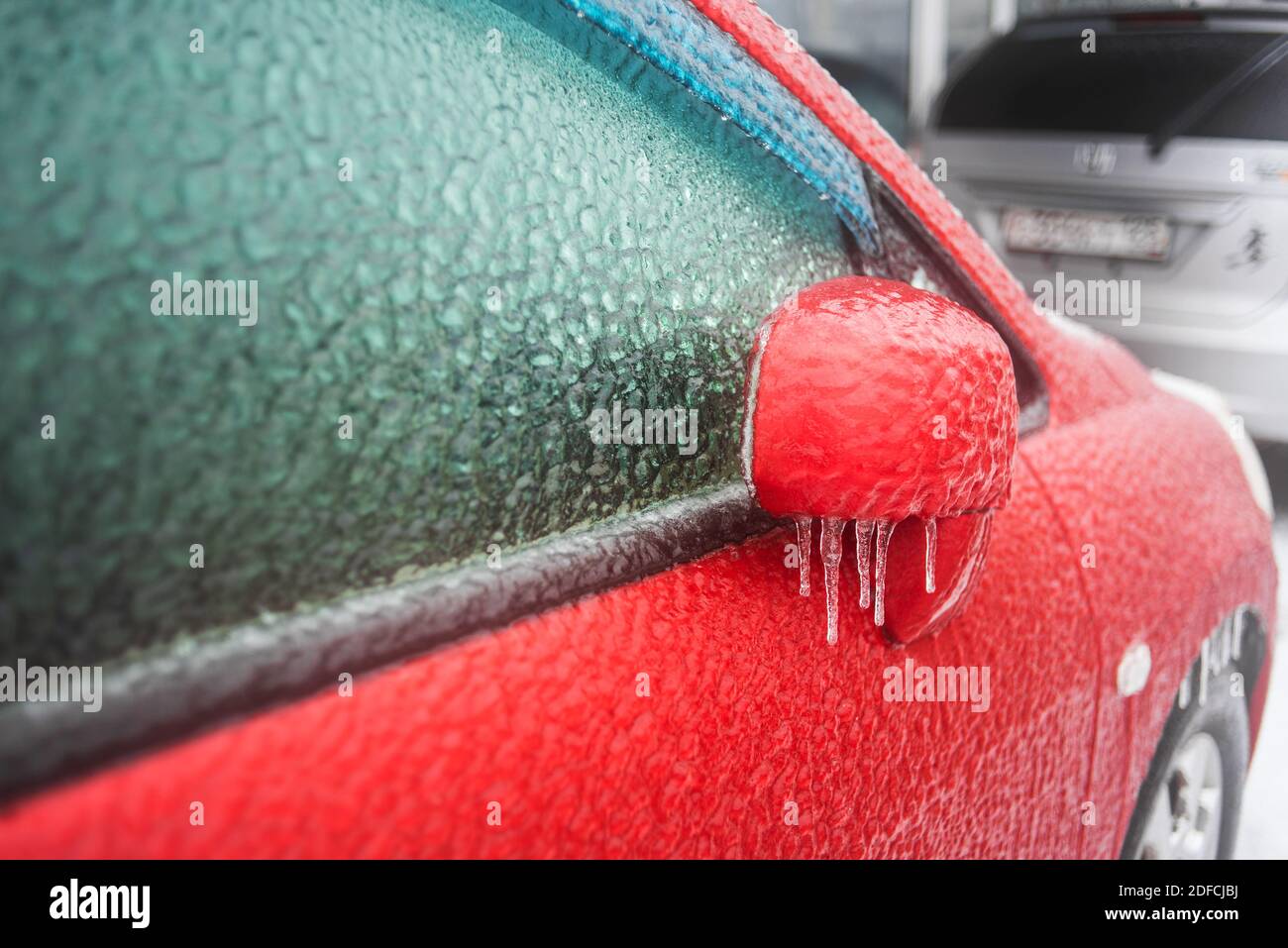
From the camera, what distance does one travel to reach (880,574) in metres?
0.91

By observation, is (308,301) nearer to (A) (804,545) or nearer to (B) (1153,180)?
(A) (804,545)

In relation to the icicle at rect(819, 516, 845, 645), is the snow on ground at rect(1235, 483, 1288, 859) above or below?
below

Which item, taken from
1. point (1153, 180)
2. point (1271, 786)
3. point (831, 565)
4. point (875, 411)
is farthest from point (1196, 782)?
point (1153, 180)

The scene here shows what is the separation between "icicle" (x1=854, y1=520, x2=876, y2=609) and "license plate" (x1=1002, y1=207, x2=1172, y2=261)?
337 centimetres

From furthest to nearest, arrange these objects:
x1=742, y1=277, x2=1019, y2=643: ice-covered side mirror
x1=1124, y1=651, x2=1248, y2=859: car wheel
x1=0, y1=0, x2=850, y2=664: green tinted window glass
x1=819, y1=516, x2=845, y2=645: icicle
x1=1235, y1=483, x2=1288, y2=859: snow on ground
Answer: x1=1235, y1=483, x2=1288, y2=859: snow on ground < x1=1124, y1=651, x2=1248, y2=859: car wheel < x1=819, y1=516, x2=845, y2=645: icicle < x1=742, y1=277, x2=1019, y2=643: ice-covered side mirror < x1=0, y1=0, x2=850, y2=664: green tinted window glass

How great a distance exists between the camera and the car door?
0.57 metres

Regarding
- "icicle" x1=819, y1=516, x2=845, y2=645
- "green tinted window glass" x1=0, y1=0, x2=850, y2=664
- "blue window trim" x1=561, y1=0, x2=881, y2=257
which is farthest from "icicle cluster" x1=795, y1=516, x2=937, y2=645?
"blue window trim" x1=561, y1=0, x2=881, y2=257

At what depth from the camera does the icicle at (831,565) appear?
861 mm

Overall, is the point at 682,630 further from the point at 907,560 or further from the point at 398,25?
the point at 398,25

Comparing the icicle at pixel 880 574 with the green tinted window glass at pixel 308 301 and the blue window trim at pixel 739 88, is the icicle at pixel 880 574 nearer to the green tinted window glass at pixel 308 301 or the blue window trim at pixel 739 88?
the green tinted window glass at pixel 308 301

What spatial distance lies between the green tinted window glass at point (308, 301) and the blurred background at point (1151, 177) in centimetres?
290

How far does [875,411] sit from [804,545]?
18cm

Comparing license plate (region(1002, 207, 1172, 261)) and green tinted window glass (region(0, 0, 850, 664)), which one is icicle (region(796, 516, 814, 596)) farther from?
license plate (region(1002, 207, 1172, 261))

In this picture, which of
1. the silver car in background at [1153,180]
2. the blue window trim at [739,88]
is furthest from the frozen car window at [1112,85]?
the blue window trim at [739,88]
